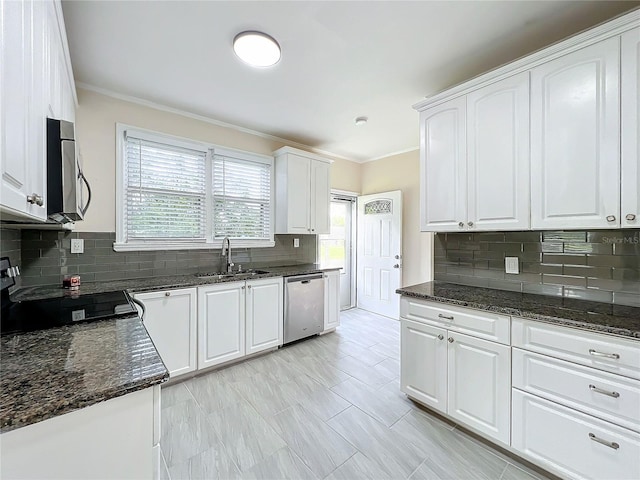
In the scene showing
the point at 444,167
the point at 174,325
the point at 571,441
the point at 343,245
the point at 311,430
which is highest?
the point at 444,167

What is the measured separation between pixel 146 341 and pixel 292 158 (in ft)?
9.59

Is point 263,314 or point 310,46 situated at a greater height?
point 310,46

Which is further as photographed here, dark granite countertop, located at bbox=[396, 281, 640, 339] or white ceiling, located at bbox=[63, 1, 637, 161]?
white ceiling, located at bbox=[63, 1, 637, 161]

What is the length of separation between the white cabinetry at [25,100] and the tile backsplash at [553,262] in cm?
268

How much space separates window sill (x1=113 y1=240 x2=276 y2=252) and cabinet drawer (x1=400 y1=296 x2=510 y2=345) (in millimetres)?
2118

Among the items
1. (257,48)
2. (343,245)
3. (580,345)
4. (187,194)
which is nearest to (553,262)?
(580,345)

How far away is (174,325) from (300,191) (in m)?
2.16

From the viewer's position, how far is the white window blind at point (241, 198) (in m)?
3.30

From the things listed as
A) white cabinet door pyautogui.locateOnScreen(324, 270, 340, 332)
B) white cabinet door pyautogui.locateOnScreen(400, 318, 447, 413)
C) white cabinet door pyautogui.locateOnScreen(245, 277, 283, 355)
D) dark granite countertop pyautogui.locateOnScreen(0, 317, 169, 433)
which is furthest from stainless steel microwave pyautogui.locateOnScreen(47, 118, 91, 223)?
white cabinet door pyautogui.locateOnScreen(324, 270, 340, 332)

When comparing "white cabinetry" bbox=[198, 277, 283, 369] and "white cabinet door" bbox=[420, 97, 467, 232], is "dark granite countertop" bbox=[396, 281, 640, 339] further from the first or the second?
"white cabinetry" bbox=[198, 277, 283, 369]

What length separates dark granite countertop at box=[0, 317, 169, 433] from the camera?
0.69 meters

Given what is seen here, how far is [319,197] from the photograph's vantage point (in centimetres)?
393

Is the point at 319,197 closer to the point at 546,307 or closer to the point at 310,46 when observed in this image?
the point at 310,46

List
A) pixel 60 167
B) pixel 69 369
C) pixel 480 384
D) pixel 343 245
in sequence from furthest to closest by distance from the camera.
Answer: pixel 343 245, pixel 480 384, pixel 60 167, pixel 69 369
